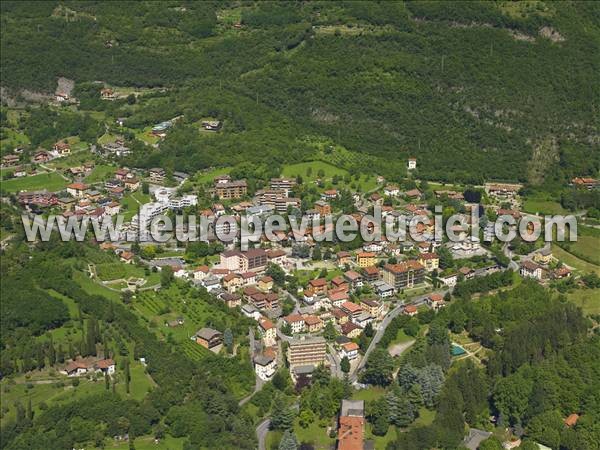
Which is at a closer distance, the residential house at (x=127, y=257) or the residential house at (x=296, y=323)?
the residential house at (x=296, y=323)

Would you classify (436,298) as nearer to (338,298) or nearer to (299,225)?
(338,298)

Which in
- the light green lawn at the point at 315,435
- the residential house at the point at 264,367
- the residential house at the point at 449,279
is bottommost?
the light green lawn at the point at 315,435

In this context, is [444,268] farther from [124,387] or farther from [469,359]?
[124,387]

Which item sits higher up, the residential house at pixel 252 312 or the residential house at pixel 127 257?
the residential house at pixel 127 257

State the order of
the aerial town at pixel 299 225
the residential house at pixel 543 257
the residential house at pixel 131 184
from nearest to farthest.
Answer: the aerial town at pixel 299 225 < the residential house at pixel 543 257 < the residential house at pixel 131 184

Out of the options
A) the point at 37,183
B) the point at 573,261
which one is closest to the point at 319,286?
the point at 573,261

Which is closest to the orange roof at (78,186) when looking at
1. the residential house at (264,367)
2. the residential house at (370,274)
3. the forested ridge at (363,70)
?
the forested ridge at (363,70)

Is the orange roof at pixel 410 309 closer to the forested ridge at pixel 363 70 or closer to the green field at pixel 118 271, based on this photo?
the green field at pixel 118 271

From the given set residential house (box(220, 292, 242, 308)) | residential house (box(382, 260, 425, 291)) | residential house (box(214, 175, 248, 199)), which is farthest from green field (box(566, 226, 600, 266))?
residential house (box(214, 175, 248, 199))
